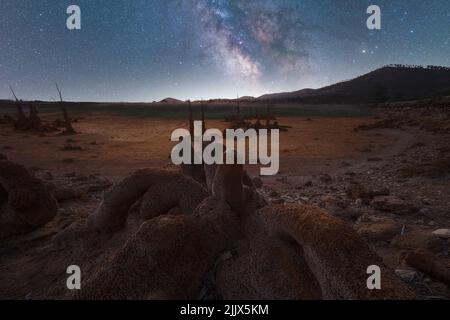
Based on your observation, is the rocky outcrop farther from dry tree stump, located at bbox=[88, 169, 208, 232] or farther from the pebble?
the pebble

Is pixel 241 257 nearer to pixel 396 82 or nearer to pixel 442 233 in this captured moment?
pixel 442 233

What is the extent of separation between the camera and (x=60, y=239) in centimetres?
505

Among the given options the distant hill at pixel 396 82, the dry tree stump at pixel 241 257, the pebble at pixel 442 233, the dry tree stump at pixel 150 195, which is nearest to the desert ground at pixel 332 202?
the pebble at pixel 442 233

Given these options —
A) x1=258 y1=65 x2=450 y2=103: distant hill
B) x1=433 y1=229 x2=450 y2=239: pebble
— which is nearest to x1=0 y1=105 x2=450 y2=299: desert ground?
x1=433 y1=229 x2=450 y2=239: pebble

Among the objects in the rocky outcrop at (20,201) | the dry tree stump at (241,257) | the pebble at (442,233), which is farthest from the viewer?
the pebble at (442,233)

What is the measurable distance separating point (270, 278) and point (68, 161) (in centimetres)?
1838

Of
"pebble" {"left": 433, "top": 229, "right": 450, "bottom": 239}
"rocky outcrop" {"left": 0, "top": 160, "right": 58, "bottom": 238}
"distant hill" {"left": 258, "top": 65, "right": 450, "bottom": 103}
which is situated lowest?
"pebble" {"left": 433, "top": 229, "right": 450, "bottom": 239}

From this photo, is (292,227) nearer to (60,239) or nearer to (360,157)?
(60,239)

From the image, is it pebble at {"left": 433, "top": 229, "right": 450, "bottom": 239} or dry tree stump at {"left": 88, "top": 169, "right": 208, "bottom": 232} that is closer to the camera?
dry tree stump at {"left": 88, "top": 169, "right": 208, "bottom": 232}

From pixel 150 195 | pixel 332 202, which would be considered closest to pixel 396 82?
pixel 332 202

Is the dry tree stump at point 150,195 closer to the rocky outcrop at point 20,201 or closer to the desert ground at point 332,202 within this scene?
the desert ground at point 332,202

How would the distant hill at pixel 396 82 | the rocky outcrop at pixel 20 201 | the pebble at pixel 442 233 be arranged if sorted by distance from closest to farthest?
1. the rocky outcrop at pixel 20 201
2. the pebble at pixel 442 233
3. the distant hill at pixel 396 82

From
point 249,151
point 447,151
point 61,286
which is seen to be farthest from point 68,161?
point 447,151

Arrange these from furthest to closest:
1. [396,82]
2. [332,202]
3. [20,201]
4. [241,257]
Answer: [396,82], [332,202], [20,201], [241,257]
